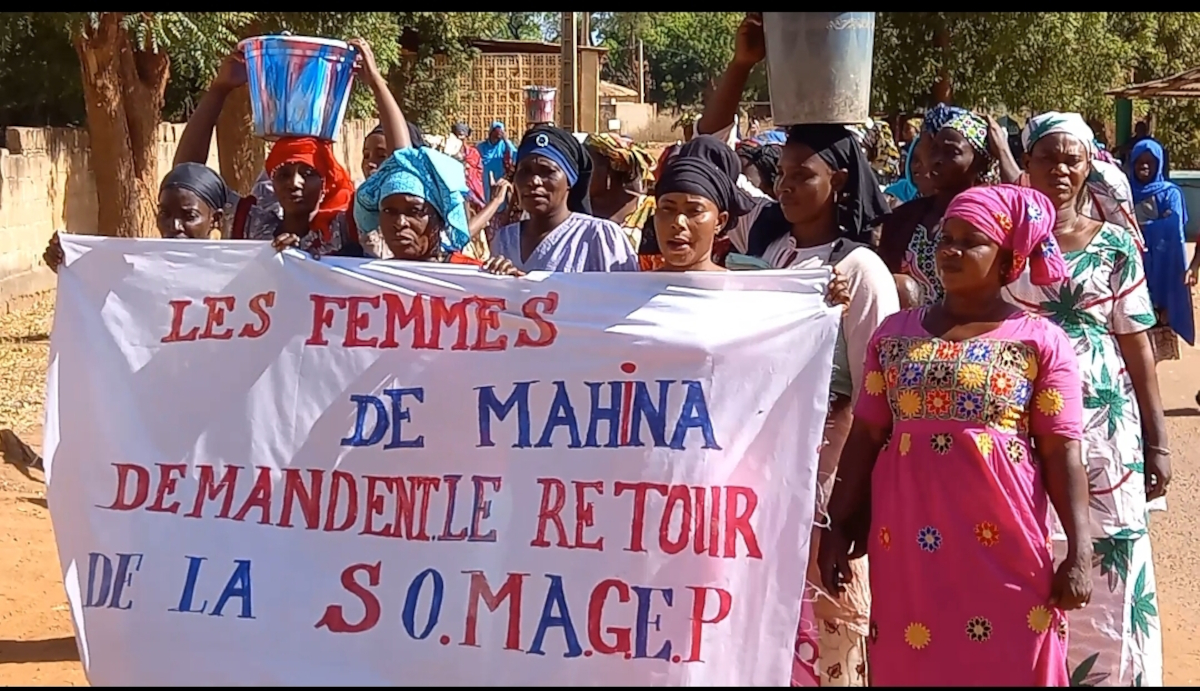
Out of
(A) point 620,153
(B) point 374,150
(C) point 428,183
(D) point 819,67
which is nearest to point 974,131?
(D) point 819,67

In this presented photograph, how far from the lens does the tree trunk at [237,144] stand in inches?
501

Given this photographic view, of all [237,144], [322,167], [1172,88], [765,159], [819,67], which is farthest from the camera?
[1172,88]

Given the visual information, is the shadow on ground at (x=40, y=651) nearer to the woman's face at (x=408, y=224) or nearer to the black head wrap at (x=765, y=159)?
the woman's face at (x=408, y=224)

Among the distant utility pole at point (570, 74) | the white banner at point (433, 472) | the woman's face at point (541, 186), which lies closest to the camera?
the white banner at point (433, 472)

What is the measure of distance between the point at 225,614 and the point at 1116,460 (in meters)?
2.47

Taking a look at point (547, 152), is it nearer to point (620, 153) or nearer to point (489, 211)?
point (489, 211)

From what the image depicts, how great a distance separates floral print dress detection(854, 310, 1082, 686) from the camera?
125 inches

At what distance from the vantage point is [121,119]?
1073cm

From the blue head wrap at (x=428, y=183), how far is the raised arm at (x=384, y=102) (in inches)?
25.8

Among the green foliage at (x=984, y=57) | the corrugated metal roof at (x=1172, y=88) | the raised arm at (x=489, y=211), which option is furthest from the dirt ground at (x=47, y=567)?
the green foliage at (x=984, y=57)

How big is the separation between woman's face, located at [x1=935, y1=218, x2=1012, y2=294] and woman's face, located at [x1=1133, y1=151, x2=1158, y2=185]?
7.68 metres

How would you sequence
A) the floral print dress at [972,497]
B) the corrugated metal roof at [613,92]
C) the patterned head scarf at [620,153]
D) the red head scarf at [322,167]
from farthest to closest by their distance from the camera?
the corrugated metal roof at [613,92] → the patterned head scarf at [620,153] → the red head scarf at [322,167] → the floral print dress at [972,497]

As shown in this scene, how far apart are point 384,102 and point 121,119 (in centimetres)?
670
